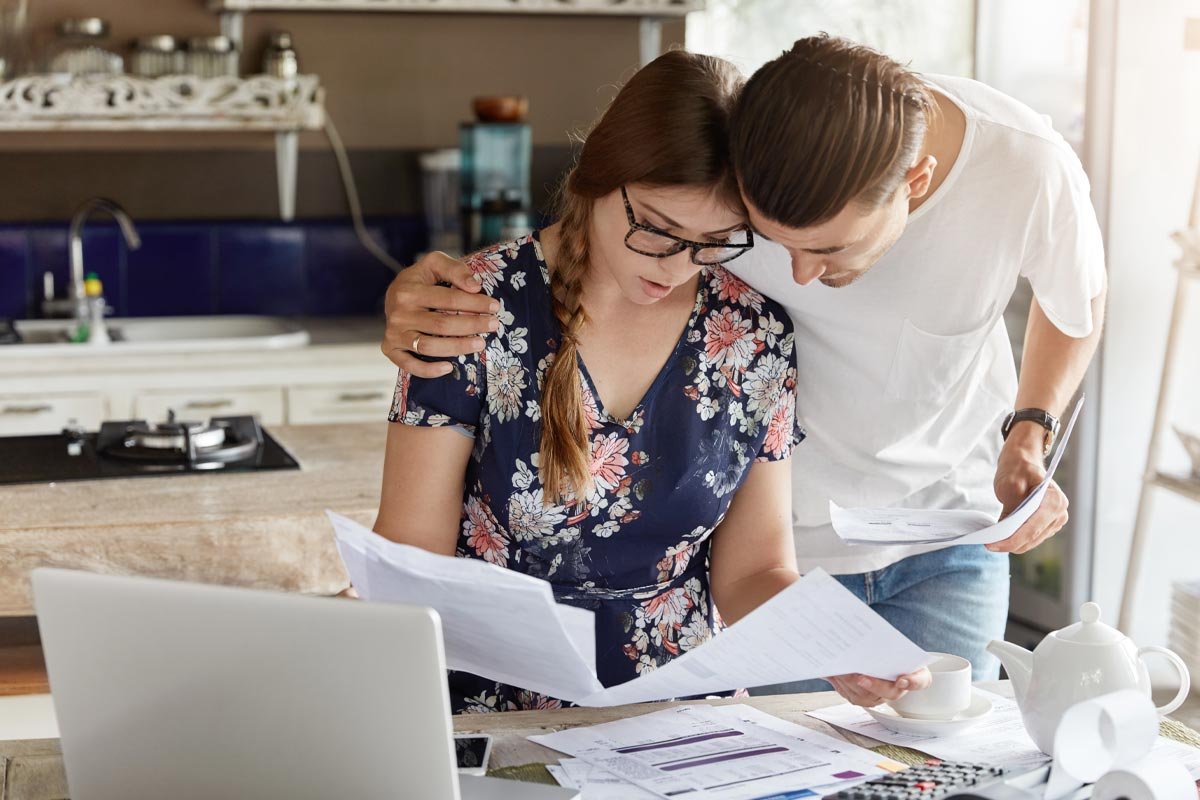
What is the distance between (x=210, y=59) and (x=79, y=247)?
0.72 m

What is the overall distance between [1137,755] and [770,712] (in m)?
0.41

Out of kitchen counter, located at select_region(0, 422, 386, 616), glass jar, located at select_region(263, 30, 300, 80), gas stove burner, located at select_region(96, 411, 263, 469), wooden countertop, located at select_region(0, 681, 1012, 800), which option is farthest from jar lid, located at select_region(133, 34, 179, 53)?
wooden countertop, located at select_region(0, 681, 1012, 800)

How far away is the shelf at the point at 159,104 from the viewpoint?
13.2ft

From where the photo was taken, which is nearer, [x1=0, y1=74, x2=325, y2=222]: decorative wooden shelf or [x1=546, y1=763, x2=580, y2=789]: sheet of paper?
[x1=546, y1=763, x2=580, y2=789]: sheet of paper

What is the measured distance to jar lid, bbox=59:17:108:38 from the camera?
13.5 feet

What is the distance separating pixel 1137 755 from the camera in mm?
1139

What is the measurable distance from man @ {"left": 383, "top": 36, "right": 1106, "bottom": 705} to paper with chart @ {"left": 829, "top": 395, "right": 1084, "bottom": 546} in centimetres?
15

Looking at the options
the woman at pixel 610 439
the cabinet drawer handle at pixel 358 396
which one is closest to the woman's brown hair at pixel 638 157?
the woman at pixel 610 439

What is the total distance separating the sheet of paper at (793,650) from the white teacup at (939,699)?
53 millimetres

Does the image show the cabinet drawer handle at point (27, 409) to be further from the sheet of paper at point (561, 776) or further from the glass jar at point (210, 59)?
the sheet of paper at point (561, 776)

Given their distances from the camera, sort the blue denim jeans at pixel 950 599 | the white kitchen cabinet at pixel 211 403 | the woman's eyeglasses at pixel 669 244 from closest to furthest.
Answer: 1. the woman's eyeglasses at pixel 669 244
2. the blue denim jeans at pixel 950 599
3. the white kitchen cabinet at pixel 211 403

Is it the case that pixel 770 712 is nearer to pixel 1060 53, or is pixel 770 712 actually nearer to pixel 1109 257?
pixel 1109 257

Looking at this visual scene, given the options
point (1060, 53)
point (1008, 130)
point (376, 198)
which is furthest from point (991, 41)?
point (1008, 130)

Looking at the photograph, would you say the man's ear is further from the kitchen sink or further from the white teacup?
the kitchen sink
